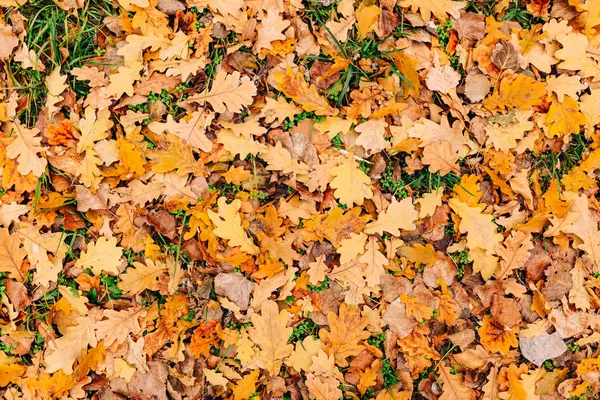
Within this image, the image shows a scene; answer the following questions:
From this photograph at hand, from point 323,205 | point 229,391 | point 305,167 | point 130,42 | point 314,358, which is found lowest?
point 229,391

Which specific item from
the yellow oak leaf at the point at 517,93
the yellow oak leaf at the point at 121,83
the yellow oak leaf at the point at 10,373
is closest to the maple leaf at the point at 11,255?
the yellow oak leaf at the point at 10,373

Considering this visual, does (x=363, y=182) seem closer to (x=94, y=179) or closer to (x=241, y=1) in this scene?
(x=241, y=1)

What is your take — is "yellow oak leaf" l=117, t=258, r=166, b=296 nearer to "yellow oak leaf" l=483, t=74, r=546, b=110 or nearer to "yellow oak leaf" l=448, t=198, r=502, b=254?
"yellow oak leaf" l=448, t=198, r=502, b=254

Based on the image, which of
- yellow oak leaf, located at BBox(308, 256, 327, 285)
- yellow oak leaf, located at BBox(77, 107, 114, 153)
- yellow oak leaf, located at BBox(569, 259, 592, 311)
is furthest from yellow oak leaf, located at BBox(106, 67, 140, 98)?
yellow oak leaf, located at BBox(569, 259, 592, 311)

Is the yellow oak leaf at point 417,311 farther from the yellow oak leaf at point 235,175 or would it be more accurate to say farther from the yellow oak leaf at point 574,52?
the yellow oak leaf at point 574,52

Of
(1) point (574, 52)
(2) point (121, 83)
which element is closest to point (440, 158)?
(1) point (574, 52)

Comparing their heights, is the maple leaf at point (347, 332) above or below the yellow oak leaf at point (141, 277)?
below

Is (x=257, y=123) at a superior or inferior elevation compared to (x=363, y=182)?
superior

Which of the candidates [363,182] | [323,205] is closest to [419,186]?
[363,182]
